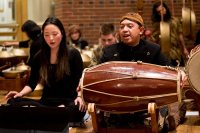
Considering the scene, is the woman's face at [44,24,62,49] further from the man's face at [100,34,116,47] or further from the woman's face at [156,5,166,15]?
the woman's face at [156,5,166,15]

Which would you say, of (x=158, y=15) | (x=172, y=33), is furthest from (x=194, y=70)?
(x=172, y=33)

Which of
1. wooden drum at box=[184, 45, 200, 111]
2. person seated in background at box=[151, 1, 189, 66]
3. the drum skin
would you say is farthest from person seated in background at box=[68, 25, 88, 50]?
the drum skin

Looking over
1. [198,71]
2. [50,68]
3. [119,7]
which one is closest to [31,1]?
[119,7]

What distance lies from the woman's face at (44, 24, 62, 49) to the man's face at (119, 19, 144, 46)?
0.48 metres

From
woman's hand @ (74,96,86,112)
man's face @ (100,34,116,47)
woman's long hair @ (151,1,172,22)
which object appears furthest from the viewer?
woman's long hair @ (151,1,172,22)

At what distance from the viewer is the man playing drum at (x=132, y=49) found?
3.40m

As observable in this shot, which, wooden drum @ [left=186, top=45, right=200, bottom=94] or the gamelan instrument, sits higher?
wooden drum @ [left=186, top=45, right=200, bottom=94]

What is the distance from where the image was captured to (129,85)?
311 cm

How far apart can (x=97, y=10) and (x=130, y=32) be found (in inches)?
158

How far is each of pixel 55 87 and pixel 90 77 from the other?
1.76ft

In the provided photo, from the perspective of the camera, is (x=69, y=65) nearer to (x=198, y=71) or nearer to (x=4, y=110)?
(x=4, y=110)

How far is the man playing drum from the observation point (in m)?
3.40

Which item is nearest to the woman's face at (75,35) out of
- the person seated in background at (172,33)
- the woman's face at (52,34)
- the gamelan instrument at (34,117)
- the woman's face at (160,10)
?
the person seated in background at (172,33)

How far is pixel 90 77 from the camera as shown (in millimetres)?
3205
